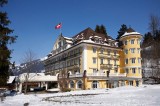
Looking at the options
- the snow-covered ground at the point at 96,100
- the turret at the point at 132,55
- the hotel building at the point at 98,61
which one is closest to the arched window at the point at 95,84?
the hotel building at the point at 98,61

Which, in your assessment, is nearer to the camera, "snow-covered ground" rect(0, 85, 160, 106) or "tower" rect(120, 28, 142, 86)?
"snow-covered ground" rect(0, 85, 160, 106)

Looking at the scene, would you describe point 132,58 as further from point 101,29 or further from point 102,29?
point 102,29

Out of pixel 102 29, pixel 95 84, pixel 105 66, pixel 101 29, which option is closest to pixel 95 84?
pixel 95 84

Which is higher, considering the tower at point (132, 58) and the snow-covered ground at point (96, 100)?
the tower at point (132, 58)

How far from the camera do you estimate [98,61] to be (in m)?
55.4

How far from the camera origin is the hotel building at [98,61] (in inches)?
1984

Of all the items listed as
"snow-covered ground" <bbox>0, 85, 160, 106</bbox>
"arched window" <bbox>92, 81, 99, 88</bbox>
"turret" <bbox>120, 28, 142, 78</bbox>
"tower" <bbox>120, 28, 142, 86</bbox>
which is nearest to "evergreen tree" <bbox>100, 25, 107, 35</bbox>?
"tower" <bbox>120, 28, 142, 86</bbox>

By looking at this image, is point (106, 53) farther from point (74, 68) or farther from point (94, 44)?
point (74, 68)

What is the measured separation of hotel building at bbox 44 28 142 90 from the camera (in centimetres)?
5041

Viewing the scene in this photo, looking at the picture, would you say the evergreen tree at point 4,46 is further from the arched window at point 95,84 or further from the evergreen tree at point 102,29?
the evergreen tree at point 102,29

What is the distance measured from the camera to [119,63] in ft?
201

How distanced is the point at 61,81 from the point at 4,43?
A: 2844 cm

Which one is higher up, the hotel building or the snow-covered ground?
the hotel building

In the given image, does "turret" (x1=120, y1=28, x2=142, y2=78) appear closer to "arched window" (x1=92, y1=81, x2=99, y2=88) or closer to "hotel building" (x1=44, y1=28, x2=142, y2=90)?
"hotel building" (x1=44, y1=28, x2=142, y2=90)
